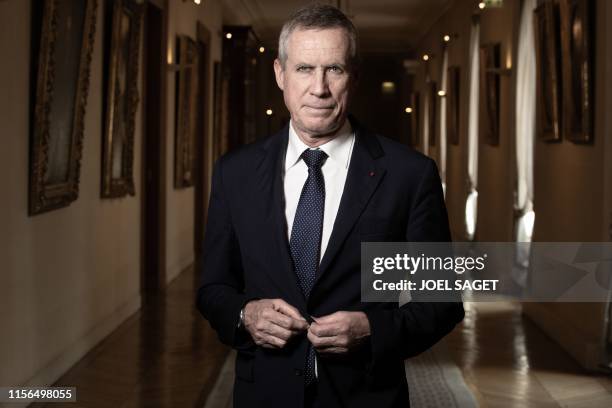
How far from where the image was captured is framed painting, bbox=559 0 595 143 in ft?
24.6

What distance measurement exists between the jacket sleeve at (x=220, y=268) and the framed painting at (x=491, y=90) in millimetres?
9716

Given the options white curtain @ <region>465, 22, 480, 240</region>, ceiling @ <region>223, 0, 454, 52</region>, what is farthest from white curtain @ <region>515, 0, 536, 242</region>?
ceiling @ <region>223, 0, 454, 52</region>

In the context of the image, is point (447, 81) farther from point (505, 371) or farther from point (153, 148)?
point (505, 371)

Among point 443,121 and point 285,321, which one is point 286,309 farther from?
point 443,121

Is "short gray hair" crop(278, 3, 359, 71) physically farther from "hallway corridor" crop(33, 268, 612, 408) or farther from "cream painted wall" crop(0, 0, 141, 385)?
"hallway corridor" crop(33, 268, 612, 408)

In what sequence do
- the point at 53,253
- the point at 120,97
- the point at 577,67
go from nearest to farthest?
the point at 53,253, the point at 577,67, the point at 120,97

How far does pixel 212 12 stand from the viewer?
1587 centimetres

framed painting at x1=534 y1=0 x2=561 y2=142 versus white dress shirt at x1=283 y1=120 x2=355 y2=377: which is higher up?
framed painting at x1=534 y1=0 x2=561 y2=142

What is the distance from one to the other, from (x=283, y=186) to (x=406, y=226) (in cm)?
32

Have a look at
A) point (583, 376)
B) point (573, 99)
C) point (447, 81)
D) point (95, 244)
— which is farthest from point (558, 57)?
point (447, 81)

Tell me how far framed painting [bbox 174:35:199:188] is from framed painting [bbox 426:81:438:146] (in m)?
8.66

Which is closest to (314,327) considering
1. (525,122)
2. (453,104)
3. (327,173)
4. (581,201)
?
(327,173)

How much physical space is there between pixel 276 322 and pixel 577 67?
6.24 metres

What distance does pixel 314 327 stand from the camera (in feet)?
7.15
